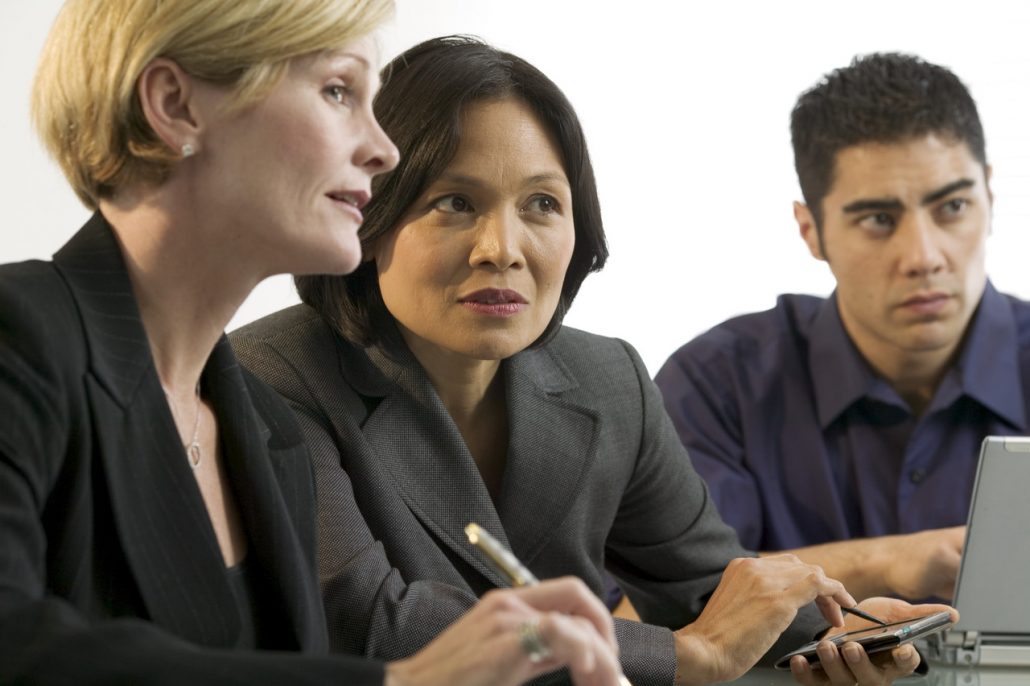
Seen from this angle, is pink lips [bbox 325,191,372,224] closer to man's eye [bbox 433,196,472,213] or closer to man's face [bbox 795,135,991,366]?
man's eye [bbox 433,196,472,213]

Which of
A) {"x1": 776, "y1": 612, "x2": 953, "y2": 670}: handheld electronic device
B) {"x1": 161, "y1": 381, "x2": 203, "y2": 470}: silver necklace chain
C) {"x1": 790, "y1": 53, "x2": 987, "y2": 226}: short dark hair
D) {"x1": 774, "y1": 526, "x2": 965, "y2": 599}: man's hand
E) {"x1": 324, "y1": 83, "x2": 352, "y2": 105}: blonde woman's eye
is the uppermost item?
{"x1": 790, "y1": 53, "x2": 987, "y2": 226}: short dark hair

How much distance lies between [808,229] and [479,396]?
1.34 m

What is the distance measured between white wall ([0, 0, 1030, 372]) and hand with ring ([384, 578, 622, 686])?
213 cm

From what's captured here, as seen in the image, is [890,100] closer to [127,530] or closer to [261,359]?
[261,359]

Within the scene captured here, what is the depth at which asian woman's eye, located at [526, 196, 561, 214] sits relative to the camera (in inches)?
63.4

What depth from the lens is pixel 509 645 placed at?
810mm

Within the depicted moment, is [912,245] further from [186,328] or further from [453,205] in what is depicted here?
[186,328]

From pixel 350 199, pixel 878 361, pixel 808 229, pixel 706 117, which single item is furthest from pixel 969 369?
pixel 350 199

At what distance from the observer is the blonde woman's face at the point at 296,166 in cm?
105

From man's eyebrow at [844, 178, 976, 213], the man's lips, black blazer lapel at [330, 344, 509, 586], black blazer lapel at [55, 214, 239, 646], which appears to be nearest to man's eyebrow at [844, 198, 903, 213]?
man's eyebrow at [844, 178, 976, 213]

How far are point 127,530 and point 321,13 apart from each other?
40 cm

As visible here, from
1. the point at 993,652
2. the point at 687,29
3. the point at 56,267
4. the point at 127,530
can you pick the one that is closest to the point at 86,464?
the point at 127,530

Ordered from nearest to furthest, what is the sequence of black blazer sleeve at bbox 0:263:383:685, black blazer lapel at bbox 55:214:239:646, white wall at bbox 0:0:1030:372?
black blazer sleeve at bbox 0:263:383:685 < black blazer lapel at bbox 55:214:239:646 < white wall at bbox 0:0:1030:372

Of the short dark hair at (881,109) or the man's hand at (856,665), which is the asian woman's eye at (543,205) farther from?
the short dark hair at (881,109)
